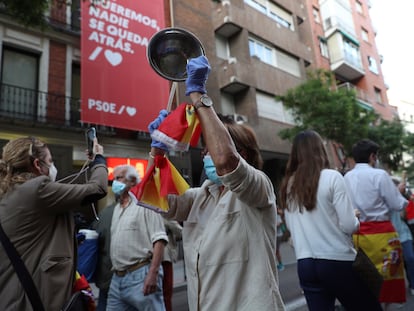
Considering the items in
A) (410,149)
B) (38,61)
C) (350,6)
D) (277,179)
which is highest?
(350,6)

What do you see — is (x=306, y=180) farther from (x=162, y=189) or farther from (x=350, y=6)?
(x=350, y=6)

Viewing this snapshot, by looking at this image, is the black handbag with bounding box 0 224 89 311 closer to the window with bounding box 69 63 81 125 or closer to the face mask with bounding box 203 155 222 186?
the face mask with bounding box 203 155 222 186

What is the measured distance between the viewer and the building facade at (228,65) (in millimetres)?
10359

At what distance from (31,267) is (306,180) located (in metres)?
1.88

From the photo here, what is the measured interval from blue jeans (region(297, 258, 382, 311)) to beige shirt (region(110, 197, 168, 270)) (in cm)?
135

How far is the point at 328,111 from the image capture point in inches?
523

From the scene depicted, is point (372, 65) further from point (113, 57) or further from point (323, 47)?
point (113, 57)

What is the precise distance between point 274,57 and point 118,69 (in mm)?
9937

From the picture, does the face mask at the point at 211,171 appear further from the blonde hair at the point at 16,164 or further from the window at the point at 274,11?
the window at the point at 274,11

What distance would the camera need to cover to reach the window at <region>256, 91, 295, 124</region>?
16.3 metres

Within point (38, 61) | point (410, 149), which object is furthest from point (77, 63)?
point (410, 149)

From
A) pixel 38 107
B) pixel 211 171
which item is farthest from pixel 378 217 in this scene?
pixel 38 107

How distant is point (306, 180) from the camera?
2473 millimetres

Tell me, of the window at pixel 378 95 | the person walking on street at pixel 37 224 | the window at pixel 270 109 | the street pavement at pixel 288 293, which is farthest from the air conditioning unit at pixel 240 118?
the window at pixel 378 95
